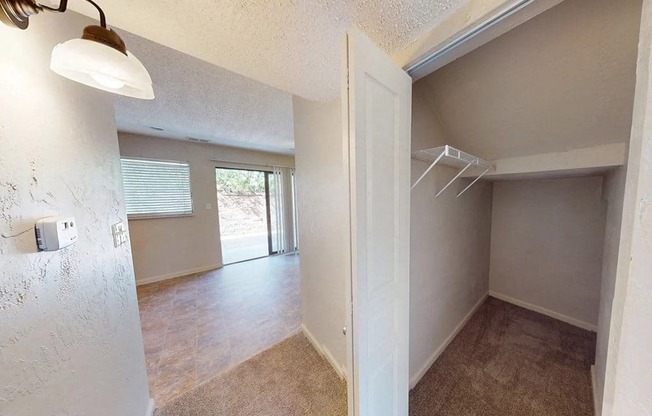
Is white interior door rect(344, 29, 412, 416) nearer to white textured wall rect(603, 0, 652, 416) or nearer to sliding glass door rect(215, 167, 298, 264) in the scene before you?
white textured wall rect(603, 0, 652, 416)

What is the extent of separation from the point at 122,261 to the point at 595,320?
159 inches

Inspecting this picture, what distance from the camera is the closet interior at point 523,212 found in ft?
3.41

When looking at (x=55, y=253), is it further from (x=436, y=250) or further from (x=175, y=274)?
(x=175, y=274)

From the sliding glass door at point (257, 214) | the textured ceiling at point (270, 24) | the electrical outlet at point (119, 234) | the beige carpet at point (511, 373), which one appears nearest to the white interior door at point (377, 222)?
the textured ceiling at point (270, 24)

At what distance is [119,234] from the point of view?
1189mm

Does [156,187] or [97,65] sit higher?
[97,65]

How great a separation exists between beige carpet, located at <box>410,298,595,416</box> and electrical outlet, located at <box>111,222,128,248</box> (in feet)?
6.74

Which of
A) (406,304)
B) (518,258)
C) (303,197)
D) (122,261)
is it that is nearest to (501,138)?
(406,304)

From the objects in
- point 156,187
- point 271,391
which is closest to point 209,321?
point 271,391

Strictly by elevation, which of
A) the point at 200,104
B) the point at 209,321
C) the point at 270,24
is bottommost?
the point at 209,321

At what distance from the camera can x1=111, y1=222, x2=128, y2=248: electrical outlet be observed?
113 centimetres

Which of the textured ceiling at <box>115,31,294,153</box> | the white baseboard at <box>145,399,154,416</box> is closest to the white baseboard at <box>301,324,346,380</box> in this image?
the white baseboard at <box>145,399,154,416</box>

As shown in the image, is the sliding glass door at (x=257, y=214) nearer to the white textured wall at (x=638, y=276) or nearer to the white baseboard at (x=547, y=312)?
the white baseboard at (x=547, y=312)

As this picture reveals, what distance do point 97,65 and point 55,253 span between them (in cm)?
62
